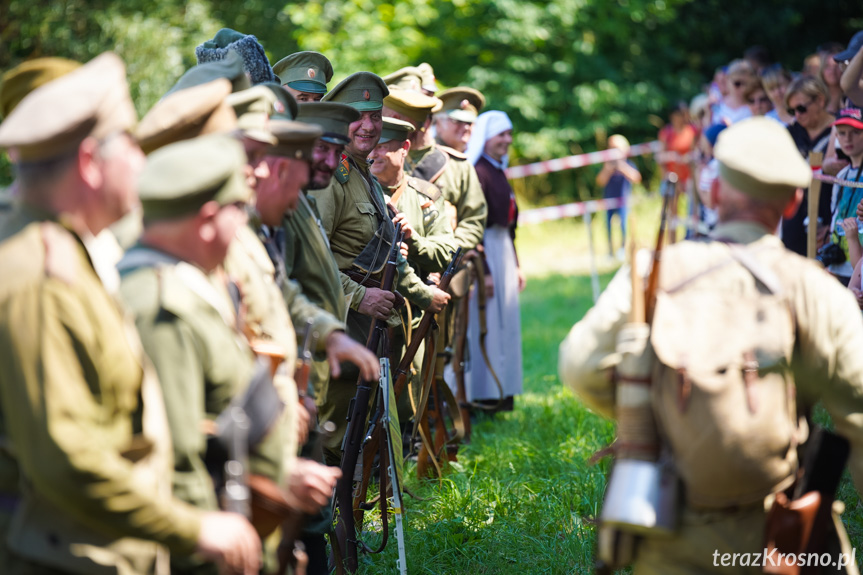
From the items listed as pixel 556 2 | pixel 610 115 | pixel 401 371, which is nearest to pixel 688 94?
pixel 610 115

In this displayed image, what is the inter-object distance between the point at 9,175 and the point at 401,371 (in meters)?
13.6

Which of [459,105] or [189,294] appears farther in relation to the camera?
[459,105]

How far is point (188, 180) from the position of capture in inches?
→ 90.4

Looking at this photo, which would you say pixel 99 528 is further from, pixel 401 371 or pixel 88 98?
pixel 401 371

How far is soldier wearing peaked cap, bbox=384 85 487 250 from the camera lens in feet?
21.9

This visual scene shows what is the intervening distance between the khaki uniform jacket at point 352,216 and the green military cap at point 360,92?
0.99 feet

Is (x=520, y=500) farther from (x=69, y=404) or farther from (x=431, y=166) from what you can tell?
(x=69, y=404)

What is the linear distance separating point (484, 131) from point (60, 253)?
5.85m

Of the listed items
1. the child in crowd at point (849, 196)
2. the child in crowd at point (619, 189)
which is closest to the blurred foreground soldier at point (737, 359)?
the child in crowd at point (849, 196)

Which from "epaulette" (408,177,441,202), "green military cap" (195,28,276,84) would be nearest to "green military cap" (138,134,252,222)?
"green military cap" (195,28,276,84)

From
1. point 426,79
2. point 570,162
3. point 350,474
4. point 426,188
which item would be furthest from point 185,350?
point 570,162

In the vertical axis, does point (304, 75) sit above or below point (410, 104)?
above

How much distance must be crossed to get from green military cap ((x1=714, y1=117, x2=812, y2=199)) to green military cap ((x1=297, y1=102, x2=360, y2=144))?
1747 millimetres

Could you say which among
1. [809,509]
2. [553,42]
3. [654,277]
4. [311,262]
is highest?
[654,277]
